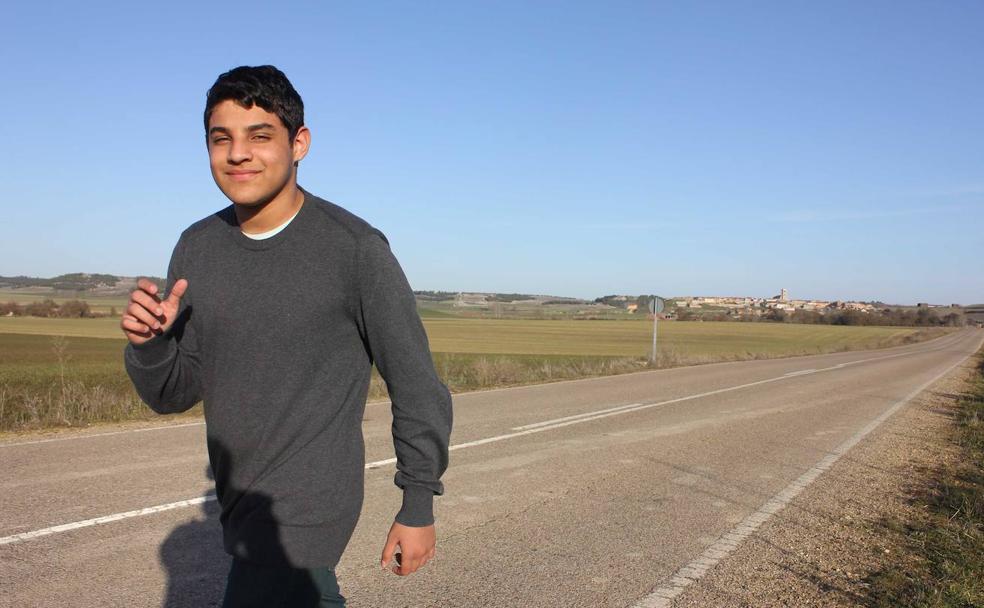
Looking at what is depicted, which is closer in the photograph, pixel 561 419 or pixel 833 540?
pixel 833 540

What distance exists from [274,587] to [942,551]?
502 cm

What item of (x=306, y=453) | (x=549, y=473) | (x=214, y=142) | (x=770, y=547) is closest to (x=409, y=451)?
(x=306, y=453)

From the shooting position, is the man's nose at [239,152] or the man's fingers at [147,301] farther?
the man's nose at [239,152]

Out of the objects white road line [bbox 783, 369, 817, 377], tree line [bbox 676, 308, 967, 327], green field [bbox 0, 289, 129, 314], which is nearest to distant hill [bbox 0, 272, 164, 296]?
green field [bbox 0, 289, 129, 314]

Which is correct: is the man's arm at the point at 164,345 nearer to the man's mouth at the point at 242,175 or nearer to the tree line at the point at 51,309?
the man's mouth at the point at 242,175

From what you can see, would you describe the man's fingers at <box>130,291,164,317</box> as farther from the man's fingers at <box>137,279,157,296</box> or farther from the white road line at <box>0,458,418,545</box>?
the white road line at <box>0,458,418,545</box>

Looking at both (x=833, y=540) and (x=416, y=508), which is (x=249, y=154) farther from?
(x=833, y=540)

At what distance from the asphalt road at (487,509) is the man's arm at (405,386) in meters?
2.34

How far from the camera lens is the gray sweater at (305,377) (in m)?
1.97

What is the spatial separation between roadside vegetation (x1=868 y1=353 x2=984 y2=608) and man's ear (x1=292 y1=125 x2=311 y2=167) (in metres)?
3.94

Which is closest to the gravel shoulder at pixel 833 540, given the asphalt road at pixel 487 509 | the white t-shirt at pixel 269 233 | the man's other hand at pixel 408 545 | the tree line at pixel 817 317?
the asphalt road at pixel 487 509

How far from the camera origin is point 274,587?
6.39 feet

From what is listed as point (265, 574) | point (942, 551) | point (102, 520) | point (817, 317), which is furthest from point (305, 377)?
point (817, 317)

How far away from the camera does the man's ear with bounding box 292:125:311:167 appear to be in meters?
Result: 2.16
